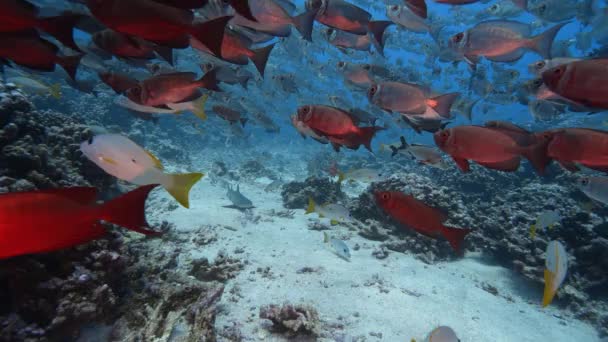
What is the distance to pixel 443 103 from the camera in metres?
4.08

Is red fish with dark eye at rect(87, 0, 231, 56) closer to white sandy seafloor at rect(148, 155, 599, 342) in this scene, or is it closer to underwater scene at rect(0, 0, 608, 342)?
underwater scene at rect(0, 0, 608, 342)

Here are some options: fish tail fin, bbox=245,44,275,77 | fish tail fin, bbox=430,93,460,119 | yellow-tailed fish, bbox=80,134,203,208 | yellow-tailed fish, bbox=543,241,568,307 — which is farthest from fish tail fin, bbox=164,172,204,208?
yellow-tailed fish, bbox=543,241,568,307

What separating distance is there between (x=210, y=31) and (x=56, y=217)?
1497 millimetres

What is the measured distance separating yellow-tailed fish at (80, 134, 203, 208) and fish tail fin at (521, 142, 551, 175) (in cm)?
257

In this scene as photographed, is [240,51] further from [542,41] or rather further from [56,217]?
[542,41]

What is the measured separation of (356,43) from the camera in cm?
568

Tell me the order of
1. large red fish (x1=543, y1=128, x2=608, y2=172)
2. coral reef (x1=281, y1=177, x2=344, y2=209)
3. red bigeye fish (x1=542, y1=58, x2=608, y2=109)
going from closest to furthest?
red bigeye fish (x1=542, y1=58, x2=608, y2=109) → large red fish (x1=543, y1=128, x2=608, y2=172) → coral reef (x1=281, y1=177, x2=344, y2=209)

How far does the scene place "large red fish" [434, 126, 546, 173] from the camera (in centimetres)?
261

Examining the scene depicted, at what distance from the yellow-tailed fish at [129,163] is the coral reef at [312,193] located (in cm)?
826

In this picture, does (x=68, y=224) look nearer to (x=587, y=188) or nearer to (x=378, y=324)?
(x=378, y=324)

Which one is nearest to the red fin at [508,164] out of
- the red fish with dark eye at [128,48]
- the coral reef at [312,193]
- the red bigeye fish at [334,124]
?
the red bigeye fish at [334,124]

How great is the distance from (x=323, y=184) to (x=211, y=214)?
419 centimetres

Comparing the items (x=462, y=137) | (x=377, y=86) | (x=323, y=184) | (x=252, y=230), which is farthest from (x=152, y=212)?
(x=462, y=137)

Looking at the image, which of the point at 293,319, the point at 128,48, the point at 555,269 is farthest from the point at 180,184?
the point at 555,269
